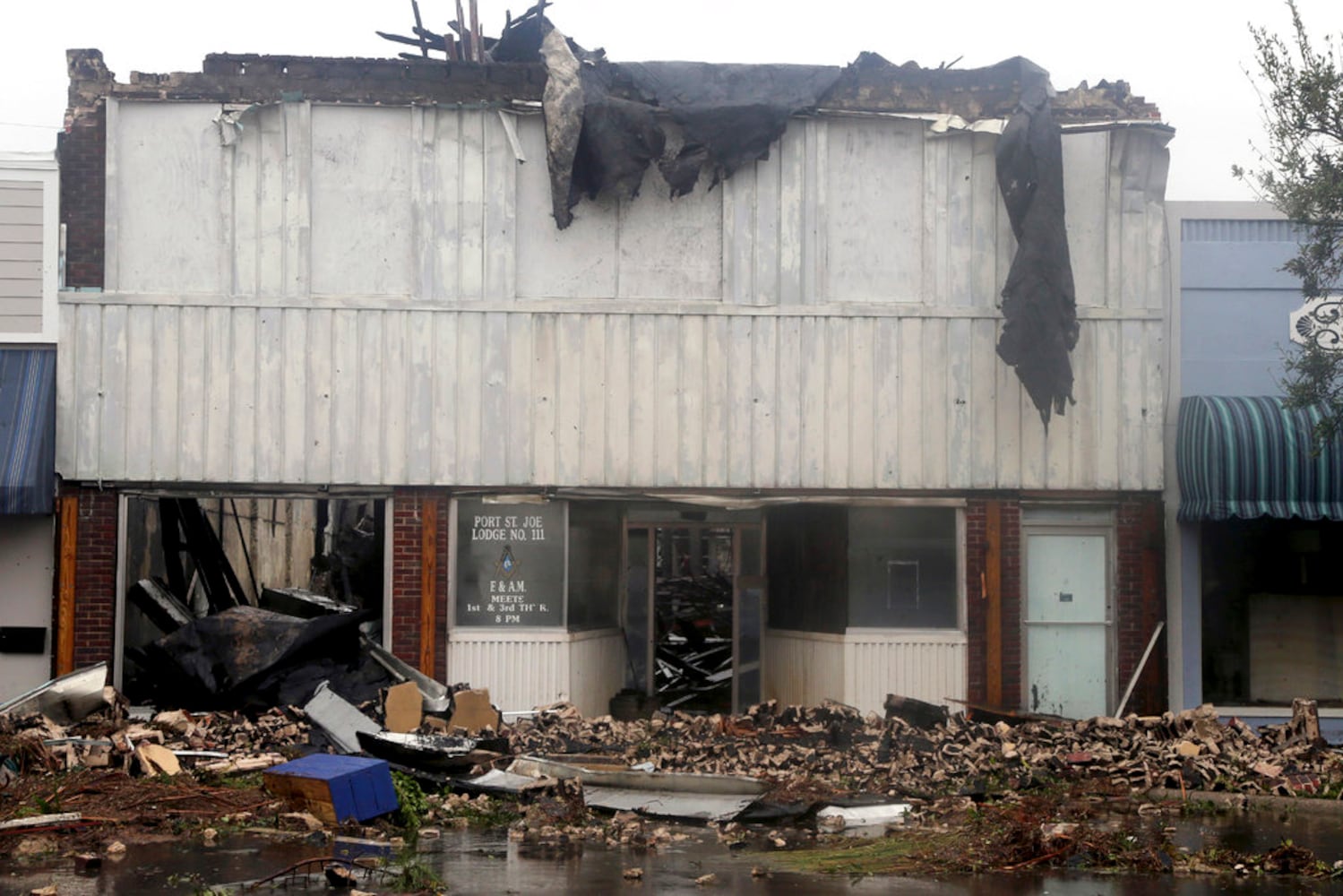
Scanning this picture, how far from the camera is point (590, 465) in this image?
16.0 metres

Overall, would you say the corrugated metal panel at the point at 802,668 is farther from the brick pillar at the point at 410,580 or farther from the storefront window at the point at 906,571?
the brick pillar at the point at 410,580

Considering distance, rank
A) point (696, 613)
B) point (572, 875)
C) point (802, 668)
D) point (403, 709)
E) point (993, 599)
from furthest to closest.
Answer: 1. point (696, 613)
2. point (802, 668)
3. point (993, 599)
4. point (403, 709)
5. point (572, 875)

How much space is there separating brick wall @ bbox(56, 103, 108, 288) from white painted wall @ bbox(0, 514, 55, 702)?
2.59m

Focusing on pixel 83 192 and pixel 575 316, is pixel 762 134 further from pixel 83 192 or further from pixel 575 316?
pixel 83 192

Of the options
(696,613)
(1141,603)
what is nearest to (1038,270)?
(1141,603)

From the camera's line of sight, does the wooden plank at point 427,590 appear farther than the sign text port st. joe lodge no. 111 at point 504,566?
No

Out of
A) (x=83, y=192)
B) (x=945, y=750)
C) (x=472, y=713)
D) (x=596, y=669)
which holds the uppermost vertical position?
(x=83, y=192)

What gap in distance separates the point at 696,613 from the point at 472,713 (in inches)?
326

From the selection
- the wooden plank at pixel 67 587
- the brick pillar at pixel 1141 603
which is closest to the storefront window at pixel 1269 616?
the brick pillar at pixel 1141 603

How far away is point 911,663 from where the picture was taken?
16.2 m

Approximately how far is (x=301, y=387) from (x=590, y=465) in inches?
122

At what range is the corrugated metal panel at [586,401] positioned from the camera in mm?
15672

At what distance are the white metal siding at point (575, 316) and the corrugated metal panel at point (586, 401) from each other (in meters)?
0.03

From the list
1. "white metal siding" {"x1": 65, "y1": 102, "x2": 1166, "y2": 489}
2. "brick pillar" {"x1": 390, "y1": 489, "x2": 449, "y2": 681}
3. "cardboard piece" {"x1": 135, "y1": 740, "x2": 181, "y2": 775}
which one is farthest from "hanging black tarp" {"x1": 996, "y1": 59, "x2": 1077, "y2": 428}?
"cardboard piece" {"x1": 135, "y1": 740, "x2": 181, "y2": 775}
